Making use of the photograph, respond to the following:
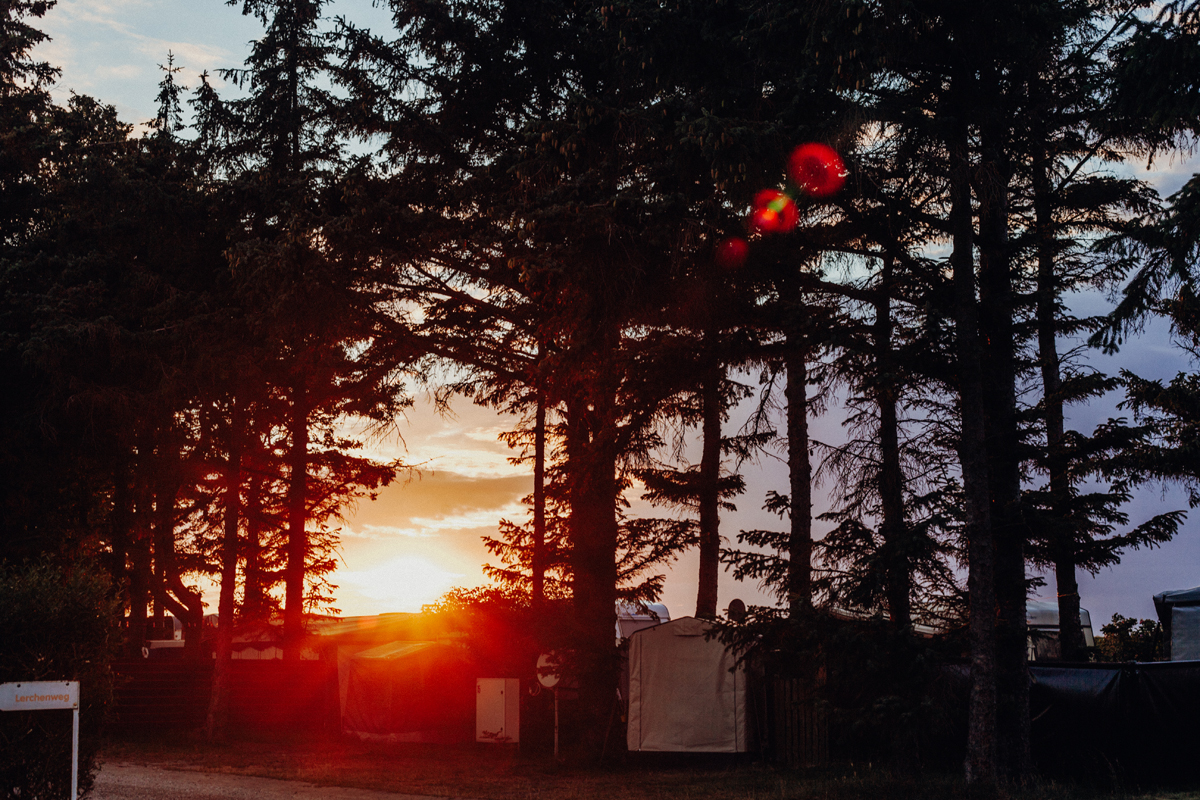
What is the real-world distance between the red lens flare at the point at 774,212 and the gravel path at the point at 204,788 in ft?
30.3

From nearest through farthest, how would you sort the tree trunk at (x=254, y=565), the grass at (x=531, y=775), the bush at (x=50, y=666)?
the bush at (x=50, y=666), the grass at (x=531, y=775), the tree trunk at (x=254, y=565)

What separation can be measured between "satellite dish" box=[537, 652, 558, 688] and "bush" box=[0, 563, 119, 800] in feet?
28.1

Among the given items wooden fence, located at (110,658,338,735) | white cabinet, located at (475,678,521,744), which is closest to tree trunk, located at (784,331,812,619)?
white cabinet, located at (475,678,521,744)

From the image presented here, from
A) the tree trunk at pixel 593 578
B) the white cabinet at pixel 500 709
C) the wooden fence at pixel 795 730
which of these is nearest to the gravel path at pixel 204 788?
the tree trunk at pixel 593 578

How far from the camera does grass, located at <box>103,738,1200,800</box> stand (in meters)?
12.2

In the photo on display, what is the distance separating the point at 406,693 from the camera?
2495 centimetres

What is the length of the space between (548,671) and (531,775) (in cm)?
218

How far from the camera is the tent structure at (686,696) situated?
1705cm

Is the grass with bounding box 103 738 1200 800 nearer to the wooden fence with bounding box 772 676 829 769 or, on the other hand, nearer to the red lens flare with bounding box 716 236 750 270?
the wooden fence with bounding box 772 676 829 769

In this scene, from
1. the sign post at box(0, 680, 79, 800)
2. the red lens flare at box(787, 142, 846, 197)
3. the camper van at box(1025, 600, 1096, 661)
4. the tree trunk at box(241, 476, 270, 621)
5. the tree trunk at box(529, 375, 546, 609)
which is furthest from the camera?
the tree trunk at box(241, 476, 270, 621)

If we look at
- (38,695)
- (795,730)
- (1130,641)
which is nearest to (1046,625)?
(1130,641)

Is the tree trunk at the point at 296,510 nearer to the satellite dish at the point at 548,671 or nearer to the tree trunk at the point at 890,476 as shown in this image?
the satellite dish at the point at 548,671

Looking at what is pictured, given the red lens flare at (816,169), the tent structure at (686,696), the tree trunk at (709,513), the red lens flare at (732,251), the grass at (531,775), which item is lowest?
the grass at (531,775)

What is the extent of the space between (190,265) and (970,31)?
16906mm
